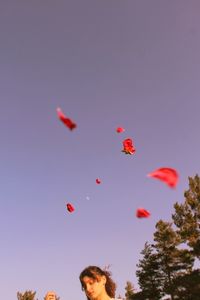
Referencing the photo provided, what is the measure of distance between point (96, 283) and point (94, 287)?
0.21 ft

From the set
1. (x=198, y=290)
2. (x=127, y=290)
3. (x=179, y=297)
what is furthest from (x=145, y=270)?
(x=127, y=290)

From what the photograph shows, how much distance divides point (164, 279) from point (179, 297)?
565 centimetres

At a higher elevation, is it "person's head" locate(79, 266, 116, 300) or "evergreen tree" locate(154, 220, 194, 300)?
"evergreen tree" locate(154, 220, 194, 300)

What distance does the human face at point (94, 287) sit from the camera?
17.1ft

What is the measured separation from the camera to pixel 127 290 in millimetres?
53844

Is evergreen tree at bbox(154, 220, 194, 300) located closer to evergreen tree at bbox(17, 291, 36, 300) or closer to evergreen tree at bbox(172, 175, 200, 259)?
evergreen tree at bbox(172, 175, 200, 259)

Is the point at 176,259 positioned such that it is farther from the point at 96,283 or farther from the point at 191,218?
the point at 96,283

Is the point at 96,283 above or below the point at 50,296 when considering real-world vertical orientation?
above

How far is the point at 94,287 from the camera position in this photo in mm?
5270

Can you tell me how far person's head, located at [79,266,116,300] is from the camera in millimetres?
5238

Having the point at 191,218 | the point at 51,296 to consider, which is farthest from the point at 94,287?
the point at 191,218

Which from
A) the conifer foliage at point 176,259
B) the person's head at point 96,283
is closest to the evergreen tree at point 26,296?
the conifer foliage at point 176,259

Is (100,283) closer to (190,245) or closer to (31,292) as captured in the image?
(190,245)

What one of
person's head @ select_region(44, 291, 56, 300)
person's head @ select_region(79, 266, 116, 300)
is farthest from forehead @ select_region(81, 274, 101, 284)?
person's head @ select_region(44, 291, 56, 300)
